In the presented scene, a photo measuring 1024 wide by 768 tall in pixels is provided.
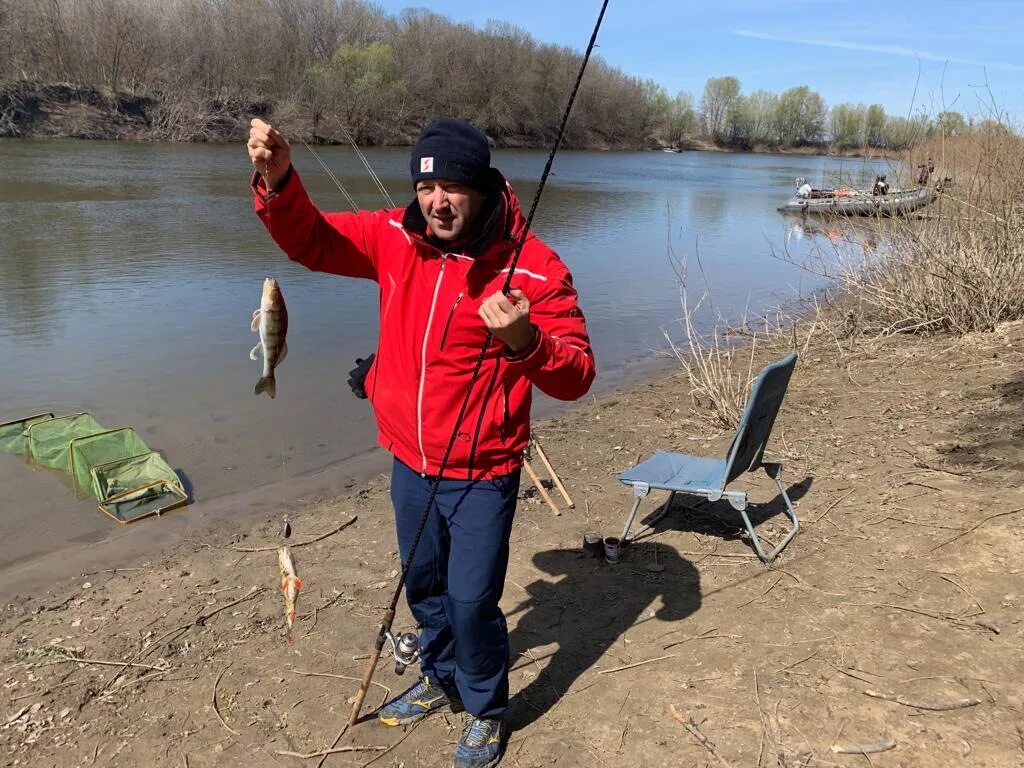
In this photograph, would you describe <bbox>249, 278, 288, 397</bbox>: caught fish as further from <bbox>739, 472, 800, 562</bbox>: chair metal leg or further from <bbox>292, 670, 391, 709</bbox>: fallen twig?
<bbox>739, 472, 800, 562</bbox>: chair metal leg

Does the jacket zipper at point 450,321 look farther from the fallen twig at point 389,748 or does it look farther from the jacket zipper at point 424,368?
the fallen twig at point 389,748

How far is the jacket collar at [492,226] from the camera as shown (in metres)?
2.54

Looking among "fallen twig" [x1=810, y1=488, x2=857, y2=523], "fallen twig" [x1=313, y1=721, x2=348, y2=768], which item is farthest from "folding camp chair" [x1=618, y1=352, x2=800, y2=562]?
"fallen twig" [x1=313, y1=721, x2=348, y2=768]

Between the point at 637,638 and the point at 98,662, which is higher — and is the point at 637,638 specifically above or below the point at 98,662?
above

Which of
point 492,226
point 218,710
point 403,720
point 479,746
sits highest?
point 492,226

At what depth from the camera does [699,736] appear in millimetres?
2984

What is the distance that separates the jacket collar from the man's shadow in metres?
1.94

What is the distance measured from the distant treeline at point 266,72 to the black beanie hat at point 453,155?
30.2 m

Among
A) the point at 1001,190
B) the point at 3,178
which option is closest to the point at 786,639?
the point at 1001,190

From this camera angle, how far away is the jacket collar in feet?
8.34

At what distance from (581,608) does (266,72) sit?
5039 centimetres

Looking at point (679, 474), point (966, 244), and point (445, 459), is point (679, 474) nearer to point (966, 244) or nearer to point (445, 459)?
point (445, 459)

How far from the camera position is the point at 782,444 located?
6.30m

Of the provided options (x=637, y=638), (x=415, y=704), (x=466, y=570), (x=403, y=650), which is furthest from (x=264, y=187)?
(x=637, y=638)
